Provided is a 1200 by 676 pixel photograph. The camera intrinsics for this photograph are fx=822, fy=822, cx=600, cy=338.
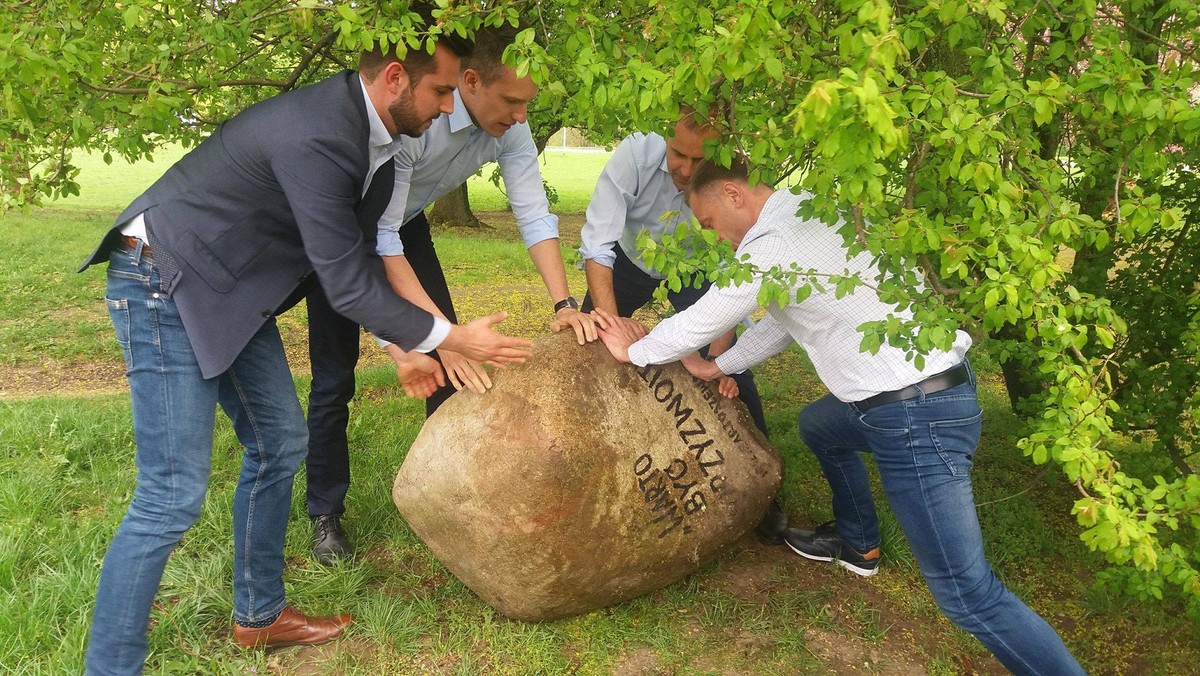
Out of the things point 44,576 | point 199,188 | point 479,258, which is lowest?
point 479,258

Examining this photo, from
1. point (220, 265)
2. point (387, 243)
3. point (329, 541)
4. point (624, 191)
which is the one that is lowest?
point (329, 541)

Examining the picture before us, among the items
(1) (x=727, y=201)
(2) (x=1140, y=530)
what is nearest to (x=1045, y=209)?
(2) (x=1140, y=530)

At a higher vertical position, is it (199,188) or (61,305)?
(199,188)

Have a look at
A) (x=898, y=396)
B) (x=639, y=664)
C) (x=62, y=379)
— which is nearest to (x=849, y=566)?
(x=639, y=664)

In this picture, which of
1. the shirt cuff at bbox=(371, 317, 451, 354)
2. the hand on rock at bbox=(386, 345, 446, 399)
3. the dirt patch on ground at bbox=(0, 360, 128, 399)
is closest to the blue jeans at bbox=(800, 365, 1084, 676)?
the shirt cuff at bbox=(371, 317, 451, 354)

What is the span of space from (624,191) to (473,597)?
203 cm

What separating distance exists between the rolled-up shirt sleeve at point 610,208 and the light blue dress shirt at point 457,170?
0.20 metres

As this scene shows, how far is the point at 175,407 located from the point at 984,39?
9.36ft

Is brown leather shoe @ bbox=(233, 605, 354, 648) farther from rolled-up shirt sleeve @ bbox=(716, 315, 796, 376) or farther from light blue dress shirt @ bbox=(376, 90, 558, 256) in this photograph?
rolled-up shirt sleeve @ bbox=(716, 315, 796, 376)

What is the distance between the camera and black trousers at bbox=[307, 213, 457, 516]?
3.70 m

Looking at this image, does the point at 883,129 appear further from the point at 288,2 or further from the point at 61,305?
the point at 61,305

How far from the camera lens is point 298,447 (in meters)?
3.07

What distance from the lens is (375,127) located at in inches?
106

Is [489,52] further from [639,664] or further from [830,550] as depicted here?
[830,550]
